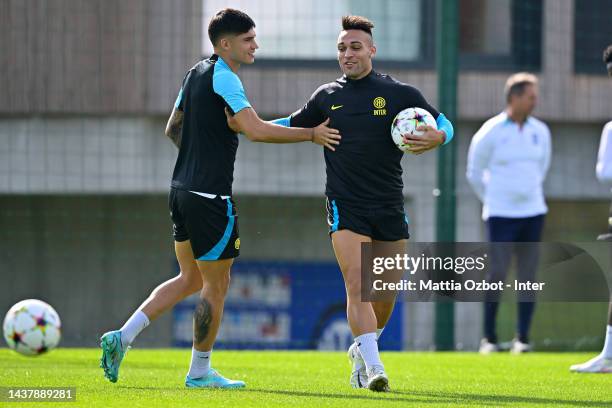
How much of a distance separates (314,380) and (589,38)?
27.1 feet

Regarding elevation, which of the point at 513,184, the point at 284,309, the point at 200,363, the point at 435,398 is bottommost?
the point at 284,309

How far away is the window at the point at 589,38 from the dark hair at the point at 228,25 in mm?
8520

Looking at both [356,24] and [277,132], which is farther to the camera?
[356,24]

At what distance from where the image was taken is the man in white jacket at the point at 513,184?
12195mm

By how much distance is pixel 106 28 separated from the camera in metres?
14.6

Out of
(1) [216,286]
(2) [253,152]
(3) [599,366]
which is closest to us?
(1) [216,286]

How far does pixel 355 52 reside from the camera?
770cm

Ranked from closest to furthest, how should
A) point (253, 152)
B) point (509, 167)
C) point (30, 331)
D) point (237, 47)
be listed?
point (237, 47), point (30, 331), point (509, 167), point (253, 152)

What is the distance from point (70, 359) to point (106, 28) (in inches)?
213

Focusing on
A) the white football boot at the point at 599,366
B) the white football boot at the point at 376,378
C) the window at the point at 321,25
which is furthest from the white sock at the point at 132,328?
the window at the point at 321,25

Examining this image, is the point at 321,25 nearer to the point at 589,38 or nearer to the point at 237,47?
the point at 589,38

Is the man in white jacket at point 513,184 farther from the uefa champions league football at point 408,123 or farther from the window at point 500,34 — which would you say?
the uefa champions league football at point 408,123

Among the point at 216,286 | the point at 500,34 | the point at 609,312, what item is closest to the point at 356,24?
the point at 216,286

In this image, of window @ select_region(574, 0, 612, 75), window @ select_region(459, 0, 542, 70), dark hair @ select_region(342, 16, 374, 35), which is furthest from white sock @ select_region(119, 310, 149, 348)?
window @ select_region(574, 0, 612, 75)
